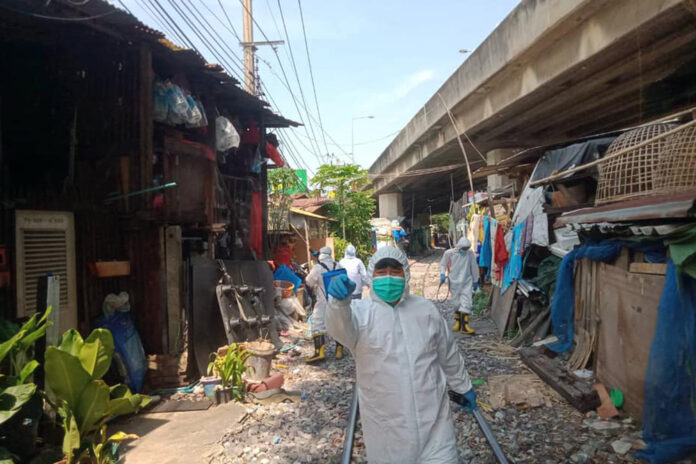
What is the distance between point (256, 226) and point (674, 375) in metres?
8.23

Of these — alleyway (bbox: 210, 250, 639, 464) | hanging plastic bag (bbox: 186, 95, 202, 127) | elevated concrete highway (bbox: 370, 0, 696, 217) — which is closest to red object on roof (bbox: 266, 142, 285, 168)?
hanging plastic bag (bbox: 186, 95, 202, 127)

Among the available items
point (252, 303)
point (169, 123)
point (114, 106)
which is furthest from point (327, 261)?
point (114, 106)

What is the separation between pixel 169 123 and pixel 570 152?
6.06 meters

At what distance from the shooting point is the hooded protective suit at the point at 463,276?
859 centimetres

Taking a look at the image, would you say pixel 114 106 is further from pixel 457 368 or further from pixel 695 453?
pixel 695 453

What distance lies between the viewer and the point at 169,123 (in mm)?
6195

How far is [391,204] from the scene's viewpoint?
26172 mm

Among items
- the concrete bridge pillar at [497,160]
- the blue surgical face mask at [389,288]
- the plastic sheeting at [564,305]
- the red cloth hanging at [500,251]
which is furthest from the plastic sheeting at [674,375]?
the concrete bridge pillar at [497,160]

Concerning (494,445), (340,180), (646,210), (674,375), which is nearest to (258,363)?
(494,445)

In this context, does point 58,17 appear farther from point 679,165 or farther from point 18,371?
point 679,165

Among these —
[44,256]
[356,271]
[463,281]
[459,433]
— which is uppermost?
[44,256]

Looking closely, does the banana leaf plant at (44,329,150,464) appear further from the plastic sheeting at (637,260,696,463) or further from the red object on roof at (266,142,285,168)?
the red object on roof at (266,142,285,168)

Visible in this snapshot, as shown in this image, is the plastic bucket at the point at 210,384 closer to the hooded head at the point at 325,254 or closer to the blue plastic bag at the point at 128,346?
the blue plastic bag at the point at 128,346

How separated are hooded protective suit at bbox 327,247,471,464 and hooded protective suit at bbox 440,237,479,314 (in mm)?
6114
